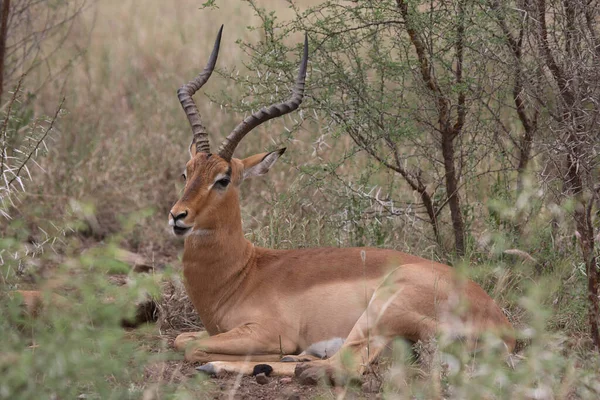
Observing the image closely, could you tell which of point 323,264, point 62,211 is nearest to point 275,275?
point 323,264

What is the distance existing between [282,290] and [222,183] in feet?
2.52

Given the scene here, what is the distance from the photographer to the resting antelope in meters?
5.41

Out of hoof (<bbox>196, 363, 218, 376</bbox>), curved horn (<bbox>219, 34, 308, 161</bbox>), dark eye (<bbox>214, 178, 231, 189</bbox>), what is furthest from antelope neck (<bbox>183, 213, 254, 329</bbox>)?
hoof (<bbox>196, 363, 218, 376</bbox>)

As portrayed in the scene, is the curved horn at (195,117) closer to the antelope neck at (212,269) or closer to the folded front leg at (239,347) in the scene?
the antelope neck at (212,269)

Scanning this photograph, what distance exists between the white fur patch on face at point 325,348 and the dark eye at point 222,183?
44.5 inches

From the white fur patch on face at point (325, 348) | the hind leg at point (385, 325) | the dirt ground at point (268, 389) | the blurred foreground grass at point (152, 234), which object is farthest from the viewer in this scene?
the white fur patch on face at point (325, 348)

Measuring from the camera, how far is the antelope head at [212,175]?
5.72 m

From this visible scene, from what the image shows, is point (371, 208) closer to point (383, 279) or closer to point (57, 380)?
point (383, 279)

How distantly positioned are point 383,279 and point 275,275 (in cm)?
73

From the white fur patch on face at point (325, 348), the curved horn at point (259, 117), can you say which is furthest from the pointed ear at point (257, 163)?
the white fur patch on face at point (325, 348)

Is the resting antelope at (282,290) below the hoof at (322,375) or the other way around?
the other way around

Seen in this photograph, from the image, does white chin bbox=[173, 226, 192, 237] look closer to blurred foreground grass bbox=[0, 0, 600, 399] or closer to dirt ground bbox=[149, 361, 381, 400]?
blurred foreground grass bbox=[0, 0, 600, 399]

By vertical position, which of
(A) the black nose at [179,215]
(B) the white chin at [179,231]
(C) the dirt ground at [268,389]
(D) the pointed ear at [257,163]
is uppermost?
(D) the pointed ear at [257,163]

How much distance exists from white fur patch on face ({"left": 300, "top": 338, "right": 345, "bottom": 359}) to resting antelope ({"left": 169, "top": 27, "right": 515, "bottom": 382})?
0.04 ft
